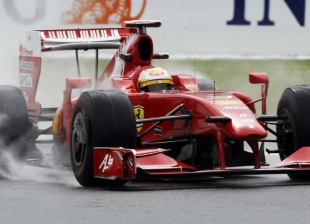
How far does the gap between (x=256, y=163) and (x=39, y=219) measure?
7.66 feet

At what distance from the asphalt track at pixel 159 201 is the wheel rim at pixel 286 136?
250 millimetres

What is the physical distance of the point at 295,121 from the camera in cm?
892

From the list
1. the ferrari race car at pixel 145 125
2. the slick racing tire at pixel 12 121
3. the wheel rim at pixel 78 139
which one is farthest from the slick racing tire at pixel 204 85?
the wheel rim at pixel 78 139

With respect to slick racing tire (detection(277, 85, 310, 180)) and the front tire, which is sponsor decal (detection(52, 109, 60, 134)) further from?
slick racing tire (detection(277, 85, 310, 180))

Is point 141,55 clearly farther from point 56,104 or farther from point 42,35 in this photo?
point 56,104

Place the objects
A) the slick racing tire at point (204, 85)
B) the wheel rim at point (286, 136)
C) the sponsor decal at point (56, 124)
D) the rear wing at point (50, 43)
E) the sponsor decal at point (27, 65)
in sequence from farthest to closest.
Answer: the slick racing tire at point (204, 85), the sponsor decal at point (27, 65), the rear wing at point (50, 43), the sponsor decal at point (56, 124), the wheel rim at point (286, 136)

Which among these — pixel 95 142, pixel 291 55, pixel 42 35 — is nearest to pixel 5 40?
pixel 291 55

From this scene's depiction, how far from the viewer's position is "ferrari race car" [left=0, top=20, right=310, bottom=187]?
27.2 feet

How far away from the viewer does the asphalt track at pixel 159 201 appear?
677cm

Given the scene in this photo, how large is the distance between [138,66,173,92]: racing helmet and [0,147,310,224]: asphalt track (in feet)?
3.74

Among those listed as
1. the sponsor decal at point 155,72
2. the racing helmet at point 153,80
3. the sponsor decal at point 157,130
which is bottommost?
the sponsor decal at point 157,130

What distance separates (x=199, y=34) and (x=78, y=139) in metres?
8.77

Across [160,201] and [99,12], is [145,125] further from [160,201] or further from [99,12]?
[99,12]

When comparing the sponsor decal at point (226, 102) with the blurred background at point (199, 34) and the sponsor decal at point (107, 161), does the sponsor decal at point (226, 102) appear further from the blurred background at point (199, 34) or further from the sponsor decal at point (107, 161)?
the blurred background at point (199, 34)
